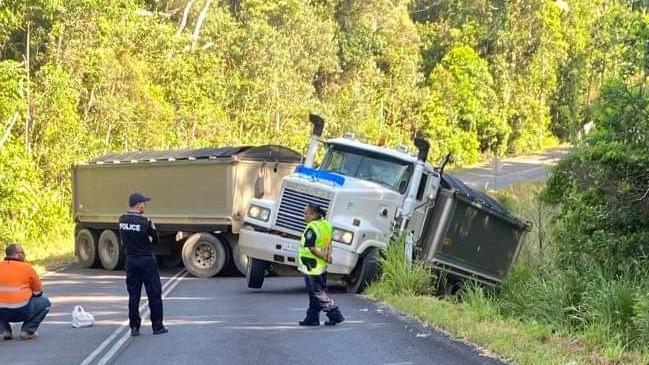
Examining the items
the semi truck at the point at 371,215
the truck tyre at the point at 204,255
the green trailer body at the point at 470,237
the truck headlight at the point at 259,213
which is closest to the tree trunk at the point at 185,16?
the truck tyre at the point at 204,255

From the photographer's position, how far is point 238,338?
34.0ft

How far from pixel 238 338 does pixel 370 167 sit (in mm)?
6542

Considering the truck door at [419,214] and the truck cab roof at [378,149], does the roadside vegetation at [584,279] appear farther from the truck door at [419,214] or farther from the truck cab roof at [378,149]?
the truck cab roof at [378,149]

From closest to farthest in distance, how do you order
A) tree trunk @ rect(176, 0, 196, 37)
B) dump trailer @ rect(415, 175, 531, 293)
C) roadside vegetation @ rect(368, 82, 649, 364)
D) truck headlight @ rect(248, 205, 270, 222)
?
roadside vegetation @ rect(368, 82, 649, 364) < dump trailer @ rect(415, 175, 531, 293) < truck headlight @ rect(248, 205, 270, 222) < tree trunk @ rect(176, 0, 196, 37)

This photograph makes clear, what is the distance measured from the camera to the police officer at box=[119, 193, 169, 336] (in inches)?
414

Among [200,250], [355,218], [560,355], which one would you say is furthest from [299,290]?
[560,355]

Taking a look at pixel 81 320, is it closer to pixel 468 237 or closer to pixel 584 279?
pixel 584 279

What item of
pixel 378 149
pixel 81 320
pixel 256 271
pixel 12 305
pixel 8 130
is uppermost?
pixel 378 149

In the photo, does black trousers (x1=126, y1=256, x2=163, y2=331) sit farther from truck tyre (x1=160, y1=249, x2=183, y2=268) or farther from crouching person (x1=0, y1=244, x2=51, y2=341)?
truck tyre (x1=160, y1=249, x2=183, y2=268)

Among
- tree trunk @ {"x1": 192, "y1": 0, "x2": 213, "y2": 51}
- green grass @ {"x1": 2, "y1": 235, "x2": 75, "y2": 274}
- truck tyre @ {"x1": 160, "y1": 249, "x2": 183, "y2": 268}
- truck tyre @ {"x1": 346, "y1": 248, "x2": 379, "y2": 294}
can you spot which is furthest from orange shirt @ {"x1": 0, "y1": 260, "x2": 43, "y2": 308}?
tree trunk @ {"x1": 192, "y1": 0, "x2": 213, "y2": 51}

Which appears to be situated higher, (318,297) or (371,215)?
(371,215)

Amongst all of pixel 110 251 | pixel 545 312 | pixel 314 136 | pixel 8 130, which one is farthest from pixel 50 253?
pixel 545 312

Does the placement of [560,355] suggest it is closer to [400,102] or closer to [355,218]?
[355,218]

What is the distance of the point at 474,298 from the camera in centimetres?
1283
